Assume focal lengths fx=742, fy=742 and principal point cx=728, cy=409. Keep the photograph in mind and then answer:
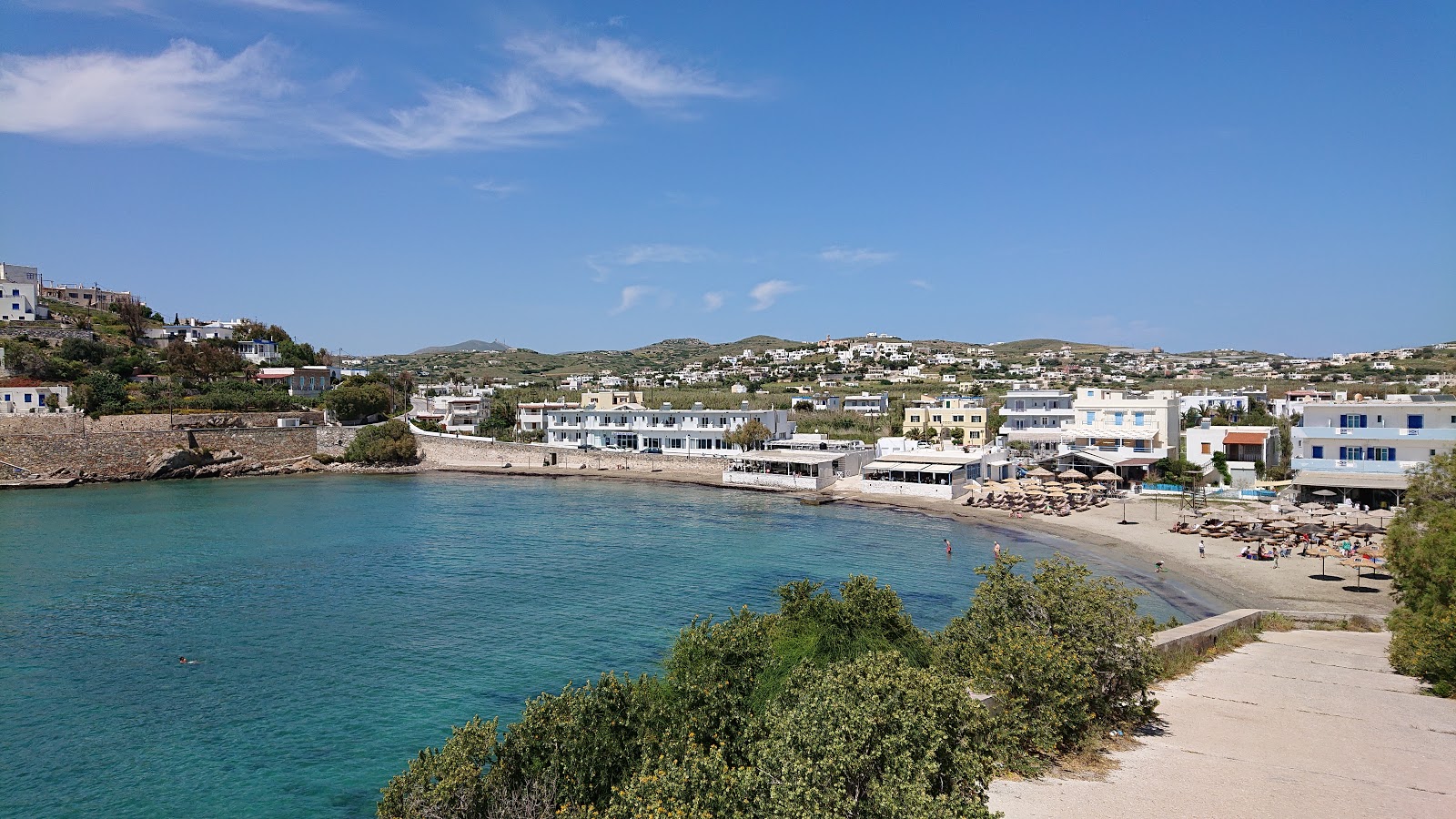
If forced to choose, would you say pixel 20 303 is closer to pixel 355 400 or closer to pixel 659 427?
pixel 355 400

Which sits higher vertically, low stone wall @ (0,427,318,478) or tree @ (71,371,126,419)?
tree @ (71,371,126,419)

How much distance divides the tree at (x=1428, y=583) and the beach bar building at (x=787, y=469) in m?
34.3

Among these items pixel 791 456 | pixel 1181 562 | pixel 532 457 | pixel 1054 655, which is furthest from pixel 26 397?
pixel 1181 562

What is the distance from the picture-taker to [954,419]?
205ft

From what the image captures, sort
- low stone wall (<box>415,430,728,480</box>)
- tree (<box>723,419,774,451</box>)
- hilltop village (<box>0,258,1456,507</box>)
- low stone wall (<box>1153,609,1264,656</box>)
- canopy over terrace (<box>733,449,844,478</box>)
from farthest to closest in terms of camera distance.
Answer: low stone wall (<box>415,430,728,480</box>)
tree (<box>723,419,774,451</box>)
canopy over terrace (<box>733,449,844,478</box>)
hilltop village (<box>0,258,1456,507</box>)
low stone wall (<box>1153,609,1264,656</box>)

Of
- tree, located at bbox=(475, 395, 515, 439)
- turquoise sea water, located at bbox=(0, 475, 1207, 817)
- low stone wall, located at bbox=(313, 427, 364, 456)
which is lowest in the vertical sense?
turquoise sea water, located at bbox=(0, 475, 1207, 817)

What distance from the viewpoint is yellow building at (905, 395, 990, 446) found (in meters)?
60.5

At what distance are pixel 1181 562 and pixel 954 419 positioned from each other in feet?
114

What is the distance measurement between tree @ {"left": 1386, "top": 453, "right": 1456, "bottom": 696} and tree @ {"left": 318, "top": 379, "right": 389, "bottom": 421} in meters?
76.9

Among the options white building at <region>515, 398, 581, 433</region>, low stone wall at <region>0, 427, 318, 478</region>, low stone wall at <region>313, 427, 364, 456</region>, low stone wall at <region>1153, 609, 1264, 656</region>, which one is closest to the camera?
low stone wall at <region>1153, 609, 1264, 656</region>

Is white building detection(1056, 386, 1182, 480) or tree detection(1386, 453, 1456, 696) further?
white building detection(1056, 386, 1182, 480)

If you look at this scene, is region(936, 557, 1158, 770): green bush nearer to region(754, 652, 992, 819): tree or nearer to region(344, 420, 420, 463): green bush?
region(754, 652, 992, 819): tree

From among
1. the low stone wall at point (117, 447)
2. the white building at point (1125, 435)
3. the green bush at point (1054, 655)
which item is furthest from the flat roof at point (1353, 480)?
the low stone wall at point (117, 447)

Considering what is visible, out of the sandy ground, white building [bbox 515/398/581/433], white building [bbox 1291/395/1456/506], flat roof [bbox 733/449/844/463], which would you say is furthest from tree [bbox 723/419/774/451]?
white building [bbox 1291/395/1456/506]
